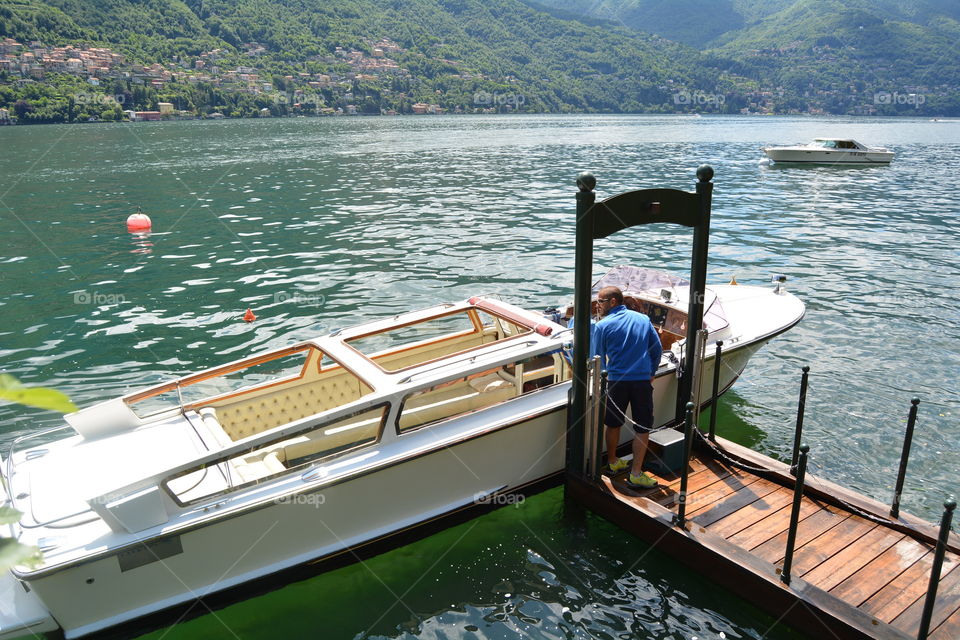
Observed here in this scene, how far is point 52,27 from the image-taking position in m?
99.4

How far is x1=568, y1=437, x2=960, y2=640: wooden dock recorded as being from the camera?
5.67 meters

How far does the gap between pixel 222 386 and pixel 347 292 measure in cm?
522

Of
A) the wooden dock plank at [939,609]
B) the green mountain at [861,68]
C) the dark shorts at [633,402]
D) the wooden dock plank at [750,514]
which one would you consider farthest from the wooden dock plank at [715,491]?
the green mountain at [861,68]

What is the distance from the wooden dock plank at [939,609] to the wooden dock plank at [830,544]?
29.1 inches

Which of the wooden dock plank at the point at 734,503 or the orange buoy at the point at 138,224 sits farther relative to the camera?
the orange buoy at the point at 138,224

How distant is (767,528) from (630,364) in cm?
216

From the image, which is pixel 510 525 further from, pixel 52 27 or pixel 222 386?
pixel 52 27

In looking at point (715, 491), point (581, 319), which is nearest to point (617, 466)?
point (715, 491)

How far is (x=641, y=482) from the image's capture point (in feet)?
24.7

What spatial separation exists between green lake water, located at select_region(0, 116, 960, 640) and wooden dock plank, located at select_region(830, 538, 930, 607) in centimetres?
63

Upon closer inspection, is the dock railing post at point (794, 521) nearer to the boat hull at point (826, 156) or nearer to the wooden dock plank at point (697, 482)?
the wooden dock plank at point (697, 482)

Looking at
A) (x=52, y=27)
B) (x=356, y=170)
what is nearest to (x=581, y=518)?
(x=356, y=170)

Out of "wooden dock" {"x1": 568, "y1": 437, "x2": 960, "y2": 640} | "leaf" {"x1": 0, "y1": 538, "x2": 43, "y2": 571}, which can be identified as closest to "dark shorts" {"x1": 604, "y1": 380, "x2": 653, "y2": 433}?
"wooden dock" {"x1": 568, "y1": 437, "x2": 960, "y2": 640}

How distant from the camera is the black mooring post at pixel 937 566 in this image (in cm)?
453
